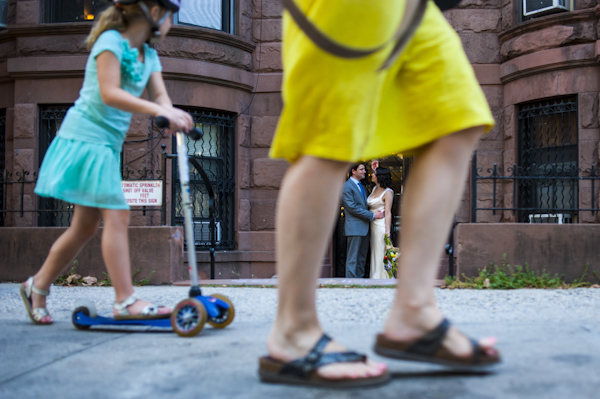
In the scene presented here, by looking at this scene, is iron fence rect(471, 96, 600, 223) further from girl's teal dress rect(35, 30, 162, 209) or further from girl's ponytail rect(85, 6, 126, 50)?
girl's ponytail rect(85, 6, 126, 50)

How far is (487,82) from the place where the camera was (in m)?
9.42

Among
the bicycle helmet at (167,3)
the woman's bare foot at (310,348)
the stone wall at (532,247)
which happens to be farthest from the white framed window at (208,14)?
the woman's bare foot at (310,348)

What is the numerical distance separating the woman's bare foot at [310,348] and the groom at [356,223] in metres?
6.84

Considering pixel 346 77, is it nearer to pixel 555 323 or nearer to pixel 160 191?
pixel 555 323

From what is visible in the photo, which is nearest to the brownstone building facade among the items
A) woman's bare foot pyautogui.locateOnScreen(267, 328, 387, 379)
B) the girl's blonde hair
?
the girl's blonde hair

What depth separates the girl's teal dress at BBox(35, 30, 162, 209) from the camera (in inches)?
128

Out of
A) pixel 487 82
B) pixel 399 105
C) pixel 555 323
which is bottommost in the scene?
pixel 555 323

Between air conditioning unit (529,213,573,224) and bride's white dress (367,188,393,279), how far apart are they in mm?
2169

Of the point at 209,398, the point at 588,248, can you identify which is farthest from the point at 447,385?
the point at 588,248

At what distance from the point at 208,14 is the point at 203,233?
348 cm

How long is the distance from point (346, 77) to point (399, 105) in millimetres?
340

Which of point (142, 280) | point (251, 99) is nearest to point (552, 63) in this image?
point (251, 99)

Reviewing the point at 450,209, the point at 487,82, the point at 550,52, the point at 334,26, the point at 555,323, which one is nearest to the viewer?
the point at 334,26

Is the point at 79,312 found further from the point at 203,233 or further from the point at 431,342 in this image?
the point at 203,233
